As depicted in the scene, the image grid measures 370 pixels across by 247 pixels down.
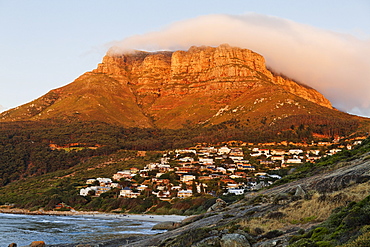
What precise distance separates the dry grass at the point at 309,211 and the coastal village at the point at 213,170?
61.7 metres

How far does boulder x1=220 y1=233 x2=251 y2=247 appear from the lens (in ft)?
56.5

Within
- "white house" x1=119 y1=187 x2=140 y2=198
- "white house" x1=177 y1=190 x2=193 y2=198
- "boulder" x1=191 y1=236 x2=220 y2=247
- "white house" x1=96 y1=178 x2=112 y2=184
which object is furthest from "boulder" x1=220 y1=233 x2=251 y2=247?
"white house" x1=96 y1=178 x2=112 y2=184

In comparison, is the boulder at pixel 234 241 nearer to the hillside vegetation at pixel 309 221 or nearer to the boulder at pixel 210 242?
the hillside vegetation at pixel 309 221

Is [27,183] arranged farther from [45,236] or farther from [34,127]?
[45,236]

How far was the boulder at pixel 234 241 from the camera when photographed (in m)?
17.2

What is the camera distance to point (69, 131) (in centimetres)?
18075

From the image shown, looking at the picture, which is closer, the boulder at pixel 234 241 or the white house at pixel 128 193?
the boulder at pixel 234 241

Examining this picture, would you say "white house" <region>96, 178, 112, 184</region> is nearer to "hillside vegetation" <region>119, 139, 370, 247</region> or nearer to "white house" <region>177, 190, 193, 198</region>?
"white house" <region>177, 190, 193, 198</region>

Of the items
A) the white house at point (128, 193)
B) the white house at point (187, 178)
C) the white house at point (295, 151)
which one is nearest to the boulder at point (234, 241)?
the white house at point (128, 193)

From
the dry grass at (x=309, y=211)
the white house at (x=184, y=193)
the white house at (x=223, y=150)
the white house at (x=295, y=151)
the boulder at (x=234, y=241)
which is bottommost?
the white house at (x=184, y=193)

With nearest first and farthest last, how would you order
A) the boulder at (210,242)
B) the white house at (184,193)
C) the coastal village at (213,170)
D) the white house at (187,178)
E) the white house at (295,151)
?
the boulder at (210,242) → the white house at (184,193) → the coastal village at (213,170) → the white house at (187,178) → the white house at (295,151)

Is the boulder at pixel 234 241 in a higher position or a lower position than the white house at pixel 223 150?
lower

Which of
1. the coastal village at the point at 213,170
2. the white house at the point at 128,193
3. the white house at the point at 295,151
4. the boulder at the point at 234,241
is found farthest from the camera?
the white house at the point at 295,151

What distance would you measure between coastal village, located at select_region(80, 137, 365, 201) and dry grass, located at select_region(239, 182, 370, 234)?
203 feet
